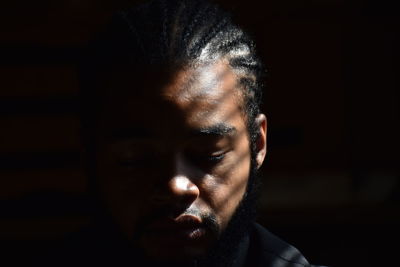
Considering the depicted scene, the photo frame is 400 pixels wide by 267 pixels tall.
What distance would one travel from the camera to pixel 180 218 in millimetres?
1569

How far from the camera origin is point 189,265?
1604 mm

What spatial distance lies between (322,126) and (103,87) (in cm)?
270

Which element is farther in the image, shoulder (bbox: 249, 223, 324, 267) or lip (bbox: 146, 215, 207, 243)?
shoulder (bbox: 249, 223, 324, 267)

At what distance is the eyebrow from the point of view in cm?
159

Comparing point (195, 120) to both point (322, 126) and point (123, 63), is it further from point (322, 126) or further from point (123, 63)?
point (322, 126)

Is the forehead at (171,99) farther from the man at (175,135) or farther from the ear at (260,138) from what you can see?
the ear at (260,138)

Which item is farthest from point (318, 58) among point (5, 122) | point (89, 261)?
point (89, 261)

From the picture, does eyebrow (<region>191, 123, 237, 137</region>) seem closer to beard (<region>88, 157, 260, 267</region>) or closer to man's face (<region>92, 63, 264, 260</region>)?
man's face (<region>92, 63, 264, 260</region>)

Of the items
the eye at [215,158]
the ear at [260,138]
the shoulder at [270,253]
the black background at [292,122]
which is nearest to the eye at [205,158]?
the eye at [215,158]

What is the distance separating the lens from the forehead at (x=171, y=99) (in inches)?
61.9

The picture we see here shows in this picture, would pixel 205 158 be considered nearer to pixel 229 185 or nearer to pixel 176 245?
→ pixel 229 185

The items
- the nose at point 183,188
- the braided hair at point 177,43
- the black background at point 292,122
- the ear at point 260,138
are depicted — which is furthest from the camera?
the black background at point 292,122

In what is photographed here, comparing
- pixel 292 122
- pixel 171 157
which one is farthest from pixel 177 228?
pixel 292 122

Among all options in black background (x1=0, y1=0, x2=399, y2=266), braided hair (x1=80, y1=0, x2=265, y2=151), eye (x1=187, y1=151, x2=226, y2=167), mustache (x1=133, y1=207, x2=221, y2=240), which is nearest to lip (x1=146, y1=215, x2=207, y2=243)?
mustache (x1=133, y1=207, x2=221, y2=240)
